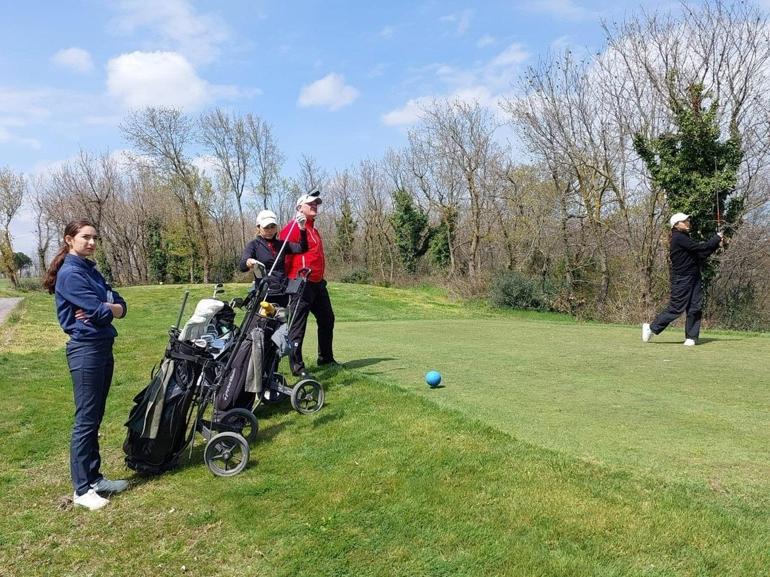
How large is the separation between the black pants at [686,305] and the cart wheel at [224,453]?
22.0ft

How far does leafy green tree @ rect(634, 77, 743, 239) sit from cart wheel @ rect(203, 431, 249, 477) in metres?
15.4

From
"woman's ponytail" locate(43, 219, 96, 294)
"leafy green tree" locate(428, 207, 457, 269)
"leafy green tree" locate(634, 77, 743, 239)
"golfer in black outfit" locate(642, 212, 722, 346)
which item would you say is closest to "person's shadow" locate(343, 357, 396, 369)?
"woman's ponytail" locate(43, 219, 96, 294)

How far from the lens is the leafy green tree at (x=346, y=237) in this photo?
45.3 meters

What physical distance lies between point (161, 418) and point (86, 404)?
50 centimetres

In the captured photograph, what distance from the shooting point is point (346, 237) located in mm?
45344

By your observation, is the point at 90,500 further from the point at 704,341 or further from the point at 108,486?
the point at 704,341

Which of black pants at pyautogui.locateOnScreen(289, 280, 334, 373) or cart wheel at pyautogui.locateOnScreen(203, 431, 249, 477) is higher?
black pants at pyautogui.locateOnScreen(289, 280, 334, 373)

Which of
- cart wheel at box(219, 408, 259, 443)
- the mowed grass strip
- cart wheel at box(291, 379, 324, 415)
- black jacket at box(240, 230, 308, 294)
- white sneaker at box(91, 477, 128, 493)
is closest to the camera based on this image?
the mowed grass strip

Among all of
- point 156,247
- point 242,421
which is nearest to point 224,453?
point 242,421

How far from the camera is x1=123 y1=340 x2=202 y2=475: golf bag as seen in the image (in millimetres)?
4082

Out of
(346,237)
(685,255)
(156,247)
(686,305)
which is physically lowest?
(686,305)

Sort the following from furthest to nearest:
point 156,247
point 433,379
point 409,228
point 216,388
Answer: point 156,247 < point 409,228 < point 433,379 < point 216,388

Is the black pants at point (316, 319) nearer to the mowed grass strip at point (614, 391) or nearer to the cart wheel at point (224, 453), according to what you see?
the mowed grass strip at point (614, 391)

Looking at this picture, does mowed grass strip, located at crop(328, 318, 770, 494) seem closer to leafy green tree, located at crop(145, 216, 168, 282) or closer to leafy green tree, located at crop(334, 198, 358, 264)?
leafy green tree, located at crop(145, 216, 168, 282)
